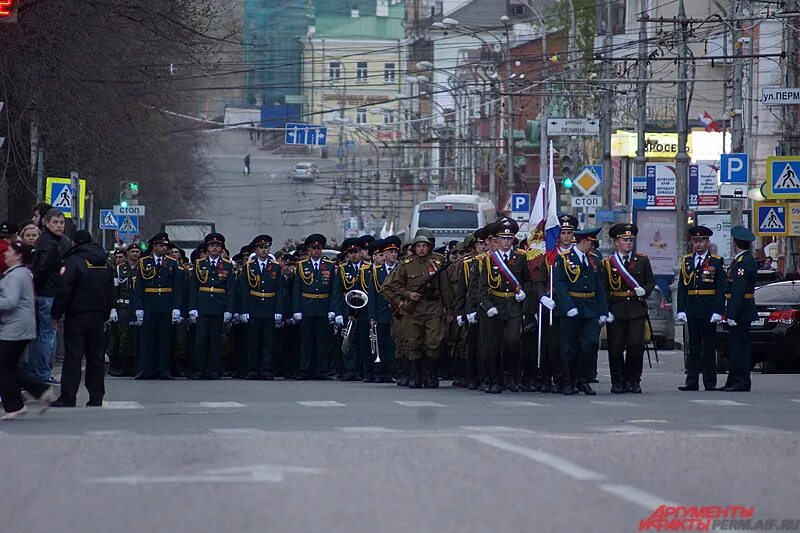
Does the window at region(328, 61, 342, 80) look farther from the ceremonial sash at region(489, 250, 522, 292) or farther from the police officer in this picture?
the ceremonial sash at region(489, 250, 522, 292)

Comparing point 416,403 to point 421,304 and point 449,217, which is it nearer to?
point 421,304

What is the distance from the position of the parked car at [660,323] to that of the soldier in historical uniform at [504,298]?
51.2 ft

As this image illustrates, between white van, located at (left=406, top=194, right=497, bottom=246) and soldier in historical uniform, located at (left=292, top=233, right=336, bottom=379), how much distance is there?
34953 millimetres

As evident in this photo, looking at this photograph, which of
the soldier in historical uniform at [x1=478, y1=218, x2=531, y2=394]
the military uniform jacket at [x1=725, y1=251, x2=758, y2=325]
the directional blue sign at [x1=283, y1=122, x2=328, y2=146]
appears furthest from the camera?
the directional blue sign at [x1=283, y1=122, x2=328, y2=146]

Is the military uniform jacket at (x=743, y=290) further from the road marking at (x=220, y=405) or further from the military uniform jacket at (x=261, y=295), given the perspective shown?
the military uniform jacket at (x=261, y=295)

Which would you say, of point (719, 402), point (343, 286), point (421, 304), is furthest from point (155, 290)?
point (719, 402)

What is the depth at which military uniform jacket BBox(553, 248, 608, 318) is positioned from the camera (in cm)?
2031

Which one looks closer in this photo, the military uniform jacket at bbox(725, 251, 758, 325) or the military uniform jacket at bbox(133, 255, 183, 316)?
the military uniform jacket at bbox(725, 251, 758, 325)

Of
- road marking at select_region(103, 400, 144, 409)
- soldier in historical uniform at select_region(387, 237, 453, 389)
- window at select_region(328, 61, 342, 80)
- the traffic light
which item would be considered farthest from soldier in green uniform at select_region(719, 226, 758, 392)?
window at select_region(328, 61, 342, 80)

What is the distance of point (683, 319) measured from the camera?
21.3m

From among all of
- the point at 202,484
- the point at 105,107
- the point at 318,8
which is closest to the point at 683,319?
the point at 202,484

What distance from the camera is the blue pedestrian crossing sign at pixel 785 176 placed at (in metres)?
33.3

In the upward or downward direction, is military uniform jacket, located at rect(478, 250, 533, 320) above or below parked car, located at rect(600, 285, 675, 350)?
above

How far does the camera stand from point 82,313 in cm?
1812
